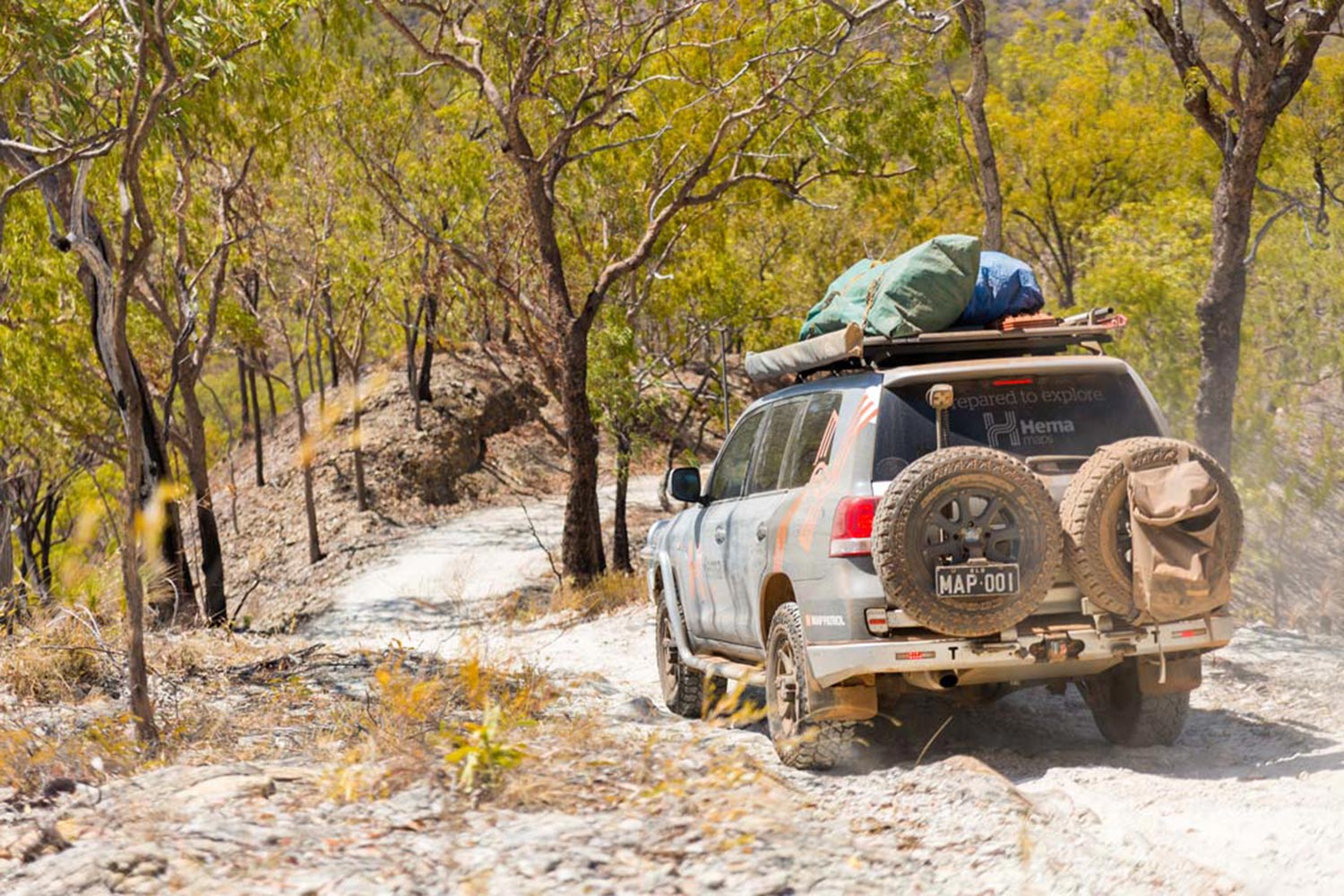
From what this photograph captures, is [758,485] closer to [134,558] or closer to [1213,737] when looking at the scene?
[1213,737]

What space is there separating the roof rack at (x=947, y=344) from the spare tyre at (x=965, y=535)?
1.00 metres

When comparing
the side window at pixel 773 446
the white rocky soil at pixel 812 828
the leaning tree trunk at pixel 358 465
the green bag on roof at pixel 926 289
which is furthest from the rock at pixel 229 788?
the leaning tree trunk at pixel 358 465

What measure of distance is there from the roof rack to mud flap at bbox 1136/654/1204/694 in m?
1.63

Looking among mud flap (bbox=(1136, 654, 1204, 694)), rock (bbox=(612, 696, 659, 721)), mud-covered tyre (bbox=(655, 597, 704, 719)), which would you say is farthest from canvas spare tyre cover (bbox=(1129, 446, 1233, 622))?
mud-covered tyre (bbox=(655, 597, 704, 719))

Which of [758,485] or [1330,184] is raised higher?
[1330,184]

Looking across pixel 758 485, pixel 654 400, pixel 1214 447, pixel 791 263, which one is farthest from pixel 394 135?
pixel 758 485

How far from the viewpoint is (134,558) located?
6.67 metres

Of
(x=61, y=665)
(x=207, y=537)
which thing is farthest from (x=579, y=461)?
(x=61, y=665)

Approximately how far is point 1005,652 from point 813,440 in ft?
5.03

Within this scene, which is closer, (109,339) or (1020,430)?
(1020,430)

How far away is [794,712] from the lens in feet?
21.5

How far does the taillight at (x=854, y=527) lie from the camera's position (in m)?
5.93

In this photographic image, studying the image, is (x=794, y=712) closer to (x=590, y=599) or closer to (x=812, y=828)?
(x=812, y=828)

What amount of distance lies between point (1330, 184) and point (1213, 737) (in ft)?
82.8
